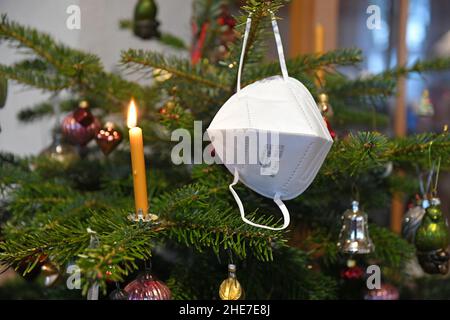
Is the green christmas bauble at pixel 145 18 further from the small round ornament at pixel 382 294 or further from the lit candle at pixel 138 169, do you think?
the small round ornament at pixel 382 294

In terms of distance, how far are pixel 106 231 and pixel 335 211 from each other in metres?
0.34

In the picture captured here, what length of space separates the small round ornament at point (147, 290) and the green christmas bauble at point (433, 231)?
30 centimetres

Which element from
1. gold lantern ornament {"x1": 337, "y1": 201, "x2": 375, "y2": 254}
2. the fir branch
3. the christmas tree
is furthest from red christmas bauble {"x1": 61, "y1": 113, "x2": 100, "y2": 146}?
gold lantern ornament {"x1": 337, "y1": 201, "x2": 375, "y2": 254}

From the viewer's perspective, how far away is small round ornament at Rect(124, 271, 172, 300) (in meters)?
0.54

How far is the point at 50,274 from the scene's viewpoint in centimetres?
67

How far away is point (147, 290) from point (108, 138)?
0.78ft

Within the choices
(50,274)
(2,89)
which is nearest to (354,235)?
(50,274)

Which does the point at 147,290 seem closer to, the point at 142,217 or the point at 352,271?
the point at 142,217

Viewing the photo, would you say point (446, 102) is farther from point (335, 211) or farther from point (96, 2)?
point (96, 2)

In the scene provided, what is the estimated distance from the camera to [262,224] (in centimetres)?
52

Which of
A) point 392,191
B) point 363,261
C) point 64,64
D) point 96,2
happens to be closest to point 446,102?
point 392,191

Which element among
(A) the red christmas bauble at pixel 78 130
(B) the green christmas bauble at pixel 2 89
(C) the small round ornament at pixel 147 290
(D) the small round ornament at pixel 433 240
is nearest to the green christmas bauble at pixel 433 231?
(D) the small round ornament at pixel 433 240

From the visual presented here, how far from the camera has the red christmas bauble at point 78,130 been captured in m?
0.74

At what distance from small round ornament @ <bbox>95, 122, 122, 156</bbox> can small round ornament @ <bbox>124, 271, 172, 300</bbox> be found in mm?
214
